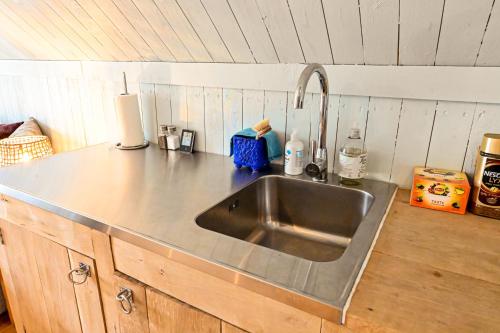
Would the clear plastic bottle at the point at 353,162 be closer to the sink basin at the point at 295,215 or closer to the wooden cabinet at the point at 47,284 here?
the sink basin at the point at 295,215

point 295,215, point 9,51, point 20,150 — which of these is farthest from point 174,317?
point 9,51

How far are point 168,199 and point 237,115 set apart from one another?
496 mm

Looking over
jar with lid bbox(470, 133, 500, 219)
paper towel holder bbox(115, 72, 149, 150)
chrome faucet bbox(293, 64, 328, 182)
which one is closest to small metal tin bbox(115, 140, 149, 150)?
paper towel holder bbox(115, 72, 149, 150)

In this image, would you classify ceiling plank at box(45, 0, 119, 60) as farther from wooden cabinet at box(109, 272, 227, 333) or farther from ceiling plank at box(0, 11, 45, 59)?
wooden cabinet at box(109, 272, 227, 333)

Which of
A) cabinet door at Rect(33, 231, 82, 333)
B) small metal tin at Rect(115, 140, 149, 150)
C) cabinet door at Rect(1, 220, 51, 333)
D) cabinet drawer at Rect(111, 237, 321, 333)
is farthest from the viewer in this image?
small metal tin at Rect(115, 140, 149, 150)

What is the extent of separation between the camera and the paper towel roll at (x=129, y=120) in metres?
1.49

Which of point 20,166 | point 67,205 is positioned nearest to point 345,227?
point 67,205

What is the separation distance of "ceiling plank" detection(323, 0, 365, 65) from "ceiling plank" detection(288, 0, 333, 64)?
2cm

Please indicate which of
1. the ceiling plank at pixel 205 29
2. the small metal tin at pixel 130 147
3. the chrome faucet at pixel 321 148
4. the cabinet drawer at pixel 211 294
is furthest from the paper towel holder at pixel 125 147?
the chrome faucet at pixel 321 148

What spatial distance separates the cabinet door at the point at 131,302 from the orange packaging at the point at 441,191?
81 centimetres

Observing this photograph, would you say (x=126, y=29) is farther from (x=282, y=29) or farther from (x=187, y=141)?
(x=282, y=29)

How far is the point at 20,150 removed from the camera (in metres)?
1.74

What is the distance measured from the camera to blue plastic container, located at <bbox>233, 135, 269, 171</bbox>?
1.21 metres

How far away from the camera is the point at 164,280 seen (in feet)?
2.67
